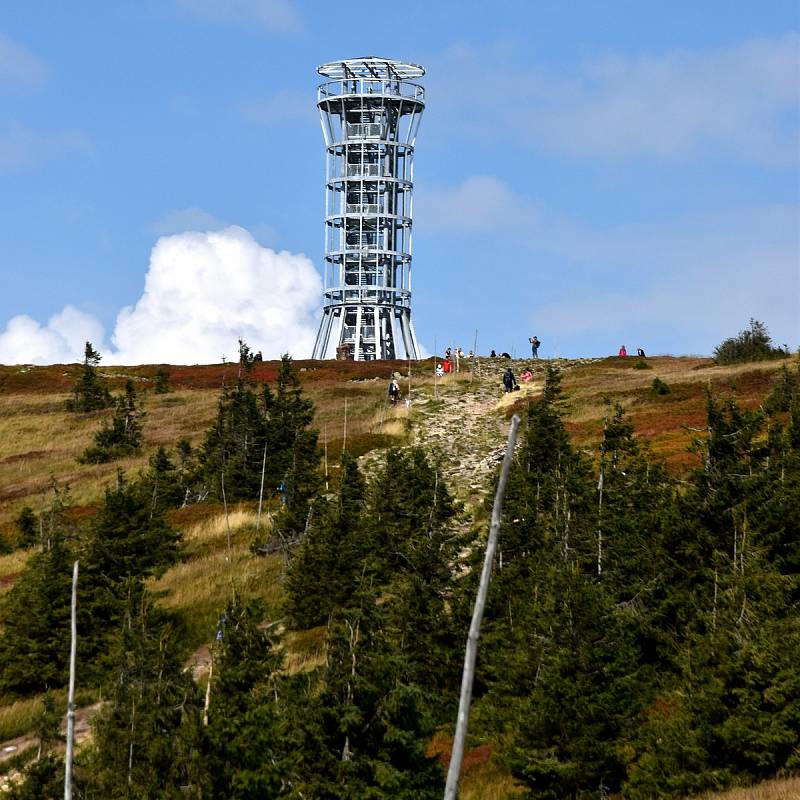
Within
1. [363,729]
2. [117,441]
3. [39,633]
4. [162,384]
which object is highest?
[162,384]

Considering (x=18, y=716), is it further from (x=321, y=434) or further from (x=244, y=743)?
(x=321, y=434)

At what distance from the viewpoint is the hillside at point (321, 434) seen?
28812 millimetres

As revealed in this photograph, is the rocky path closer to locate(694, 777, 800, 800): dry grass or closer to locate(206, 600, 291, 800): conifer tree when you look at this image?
locate(206, 600, 291, 800): conifer tree

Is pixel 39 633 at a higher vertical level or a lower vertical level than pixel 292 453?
lower

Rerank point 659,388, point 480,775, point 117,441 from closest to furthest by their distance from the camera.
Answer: point 480,775 → point 117,441 → point 659,388

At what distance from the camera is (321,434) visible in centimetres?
5344

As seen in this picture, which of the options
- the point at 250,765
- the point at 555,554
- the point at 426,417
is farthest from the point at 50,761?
the point at 426,417

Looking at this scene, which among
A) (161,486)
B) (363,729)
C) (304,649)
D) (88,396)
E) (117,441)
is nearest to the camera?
(363,729)

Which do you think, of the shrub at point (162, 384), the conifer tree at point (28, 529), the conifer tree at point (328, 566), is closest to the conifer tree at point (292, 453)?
the conifer tree at point (328, 566)

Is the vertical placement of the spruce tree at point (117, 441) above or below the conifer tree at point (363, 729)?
above

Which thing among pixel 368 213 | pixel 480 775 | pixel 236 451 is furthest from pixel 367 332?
pixel 480 775

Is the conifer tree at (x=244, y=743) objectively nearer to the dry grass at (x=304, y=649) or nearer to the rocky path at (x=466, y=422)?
the dry grass at (x=304, y=649)

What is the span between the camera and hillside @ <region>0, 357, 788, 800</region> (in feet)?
94.5

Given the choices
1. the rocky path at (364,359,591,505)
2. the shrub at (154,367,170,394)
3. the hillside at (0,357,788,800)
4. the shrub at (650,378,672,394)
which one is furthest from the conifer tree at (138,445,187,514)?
the shrub at (154,367,170,394)
